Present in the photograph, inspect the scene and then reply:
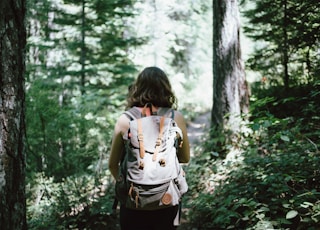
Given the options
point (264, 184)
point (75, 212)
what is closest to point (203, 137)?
point (75, 212)

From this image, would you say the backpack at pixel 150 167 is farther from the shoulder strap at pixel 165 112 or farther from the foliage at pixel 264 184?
the foliage at pixel 264 184

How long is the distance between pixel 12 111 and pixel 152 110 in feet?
3.62

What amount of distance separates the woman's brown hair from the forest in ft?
3.08

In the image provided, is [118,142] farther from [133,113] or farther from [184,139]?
[184,139]

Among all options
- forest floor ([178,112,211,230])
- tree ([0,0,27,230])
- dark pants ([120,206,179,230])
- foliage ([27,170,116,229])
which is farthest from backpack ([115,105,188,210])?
forest floor ([178,112,211,230])

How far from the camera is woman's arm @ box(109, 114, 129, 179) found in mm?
2686

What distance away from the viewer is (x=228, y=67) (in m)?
6.74

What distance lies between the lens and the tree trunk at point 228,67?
6.71 metres

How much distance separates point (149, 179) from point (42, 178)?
3996 mm

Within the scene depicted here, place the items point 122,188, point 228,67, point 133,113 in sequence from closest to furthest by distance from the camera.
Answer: point 122,188
point 133,113
point 228,67

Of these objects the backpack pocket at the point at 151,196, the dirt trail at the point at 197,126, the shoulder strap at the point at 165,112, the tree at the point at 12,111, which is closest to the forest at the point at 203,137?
the tree at the point at 12,111

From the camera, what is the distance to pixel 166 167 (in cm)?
251

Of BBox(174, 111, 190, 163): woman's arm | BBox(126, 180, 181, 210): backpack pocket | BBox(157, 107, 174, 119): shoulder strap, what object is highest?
BBox(157, 107, 174, 119): shoulder strap

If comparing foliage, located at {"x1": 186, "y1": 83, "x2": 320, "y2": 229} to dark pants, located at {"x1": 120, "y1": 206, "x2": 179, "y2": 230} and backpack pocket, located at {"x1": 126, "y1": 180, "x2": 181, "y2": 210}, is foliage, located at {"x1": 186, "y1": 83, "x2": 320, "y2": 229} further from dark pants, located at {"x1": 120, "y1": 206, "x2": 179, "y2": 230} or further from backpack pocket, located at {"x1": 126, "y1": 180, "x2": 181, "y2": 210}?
backpack pocket, located at {"x1": 126, "y1": 180, "x2": 181, "y2": 210}
